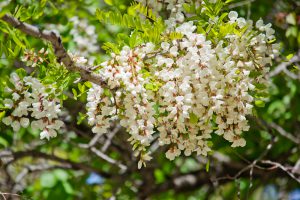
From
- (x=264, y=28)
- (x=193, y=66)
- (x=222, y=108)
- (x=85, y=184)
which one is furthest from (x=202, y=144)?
(x=85, y=184)

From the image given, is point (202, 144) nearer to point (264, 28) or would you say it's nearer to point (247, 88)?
point (247, 88)

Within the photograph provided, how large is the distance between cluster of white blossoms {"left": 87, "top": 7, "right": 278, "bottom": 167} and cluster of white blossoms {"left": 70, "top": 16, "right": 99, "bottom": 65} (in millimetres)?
1402

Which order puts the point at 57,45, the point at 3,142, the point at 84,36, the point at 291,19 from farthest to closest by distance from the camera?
the point at 84,36
the point at 3,142
the point at 291,19
the point at 57,45

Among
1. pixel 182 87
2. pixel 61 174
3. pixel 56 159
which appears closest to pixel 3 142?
pixel 56 159

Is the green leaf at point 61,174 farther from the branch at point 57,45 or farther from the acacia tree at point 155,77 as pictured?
the branch at point 57,45

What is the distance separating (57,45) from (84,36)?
165 centimetres

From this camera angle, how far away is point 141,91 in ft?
5.37

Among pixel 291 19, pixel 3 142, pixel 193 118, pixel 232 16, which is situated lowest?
pixel 3 142

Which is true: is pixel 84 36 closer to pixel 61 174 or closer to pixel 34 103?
pixel 61 174

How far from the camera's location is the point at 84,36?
3184 mm

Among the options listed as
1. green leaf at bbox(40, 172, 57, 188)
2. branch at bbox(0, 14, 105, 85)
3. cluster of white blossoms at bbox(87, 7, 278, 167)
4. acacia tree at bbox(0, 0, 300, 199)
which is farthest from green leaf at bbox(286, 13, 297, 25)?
green leaf at bbox(40, 172, 57, 188)

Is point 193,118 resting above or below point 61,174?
above

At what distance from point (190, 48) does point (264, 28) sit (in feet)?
1.08

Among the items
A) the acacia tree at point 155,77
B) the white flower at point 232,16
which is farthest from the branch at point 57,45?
the white flower at point 232,16
